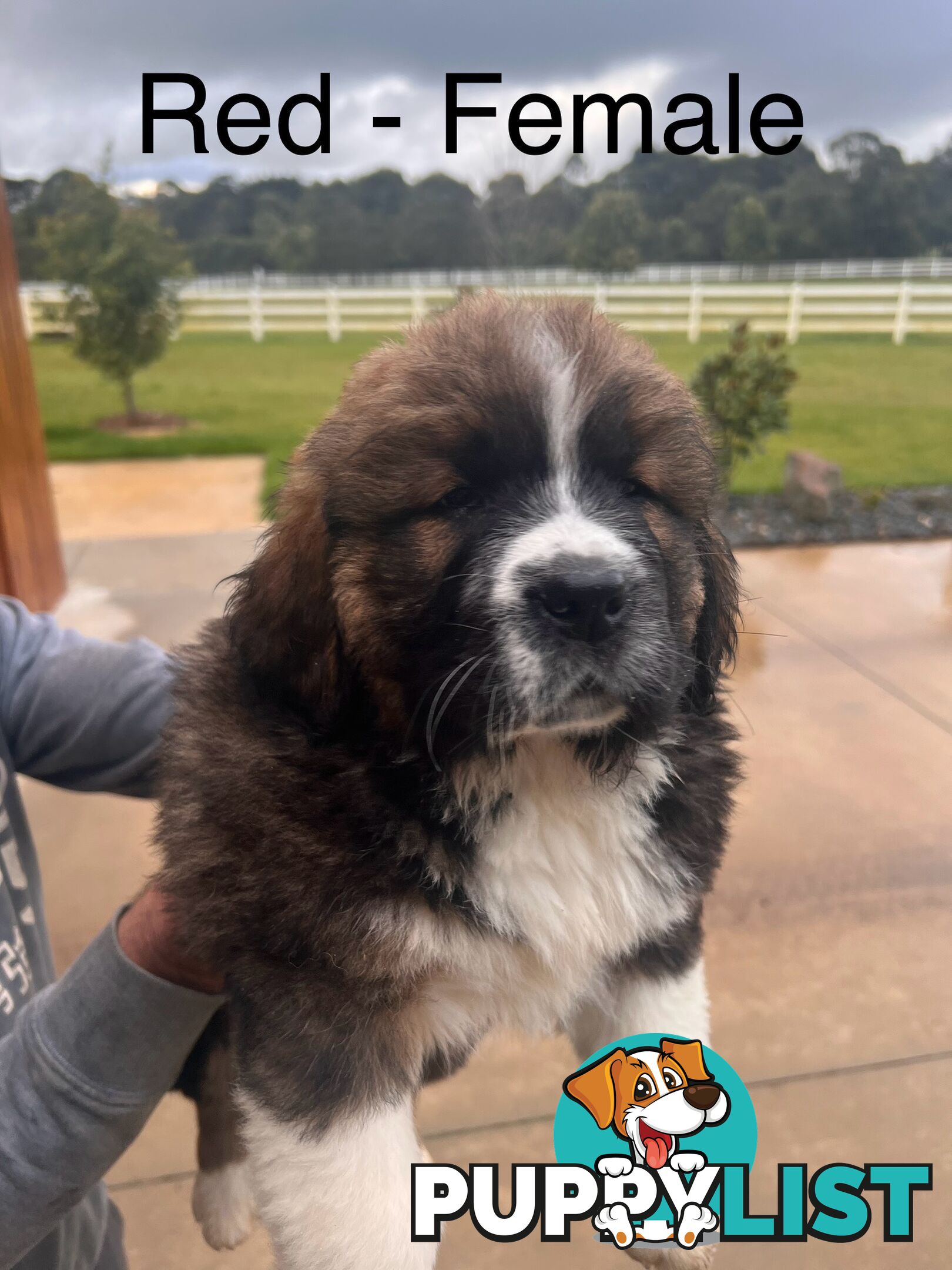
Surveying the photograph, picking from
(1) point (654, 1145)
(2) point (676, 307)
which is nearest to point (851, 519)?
(2) point (676, 307)

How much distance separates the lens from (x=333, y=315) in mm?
5227

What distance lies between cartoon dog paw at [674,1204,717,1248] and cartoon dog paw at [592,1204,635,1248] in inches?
3.4

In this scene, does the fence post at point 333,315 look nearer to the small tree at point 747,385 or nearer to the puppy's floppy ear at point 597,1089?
the small tree at point 747,385

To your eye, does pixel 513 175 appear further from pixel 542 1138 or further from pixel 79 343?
pixel 79 343

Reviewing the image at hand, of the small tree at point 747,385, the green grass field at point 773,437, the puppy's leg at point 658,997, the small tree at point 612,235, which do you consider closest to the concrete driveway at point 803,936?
the puppy's leg at point 658,997

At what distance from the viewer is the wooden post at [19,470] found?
5.44m

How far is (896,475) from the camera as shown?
8.73 metres

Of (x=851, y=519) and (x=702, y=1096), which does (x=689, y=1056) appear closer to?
(x=702, y=1096)

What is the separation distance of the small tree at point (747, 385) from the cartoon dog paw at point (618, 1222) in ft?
21.7

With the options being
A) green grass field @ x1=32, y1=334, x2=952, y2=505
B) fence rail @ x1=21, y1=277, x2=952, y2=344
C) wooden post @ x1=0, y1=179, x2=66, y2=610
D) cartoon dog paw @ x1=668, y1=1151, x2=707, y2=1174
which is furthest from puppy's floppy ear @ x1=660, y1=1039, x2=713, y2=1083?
green grass field @ x1=32, y1=334, x2=952, y2=505

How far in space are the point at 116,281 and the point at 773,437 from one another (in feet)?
19.3

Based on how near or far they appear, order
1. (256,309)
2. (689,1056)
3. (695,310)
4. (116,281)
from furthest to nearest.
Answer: (116,281), (256,309), (695,310), (689,1056)

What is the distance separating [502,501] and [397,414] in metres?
0.21

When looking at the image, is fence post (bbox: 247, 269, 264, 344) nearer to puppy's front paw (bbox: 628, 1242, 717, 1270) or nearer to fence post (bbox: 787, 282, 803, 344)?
fence post (bbox: 787, 282, 803, 344)
